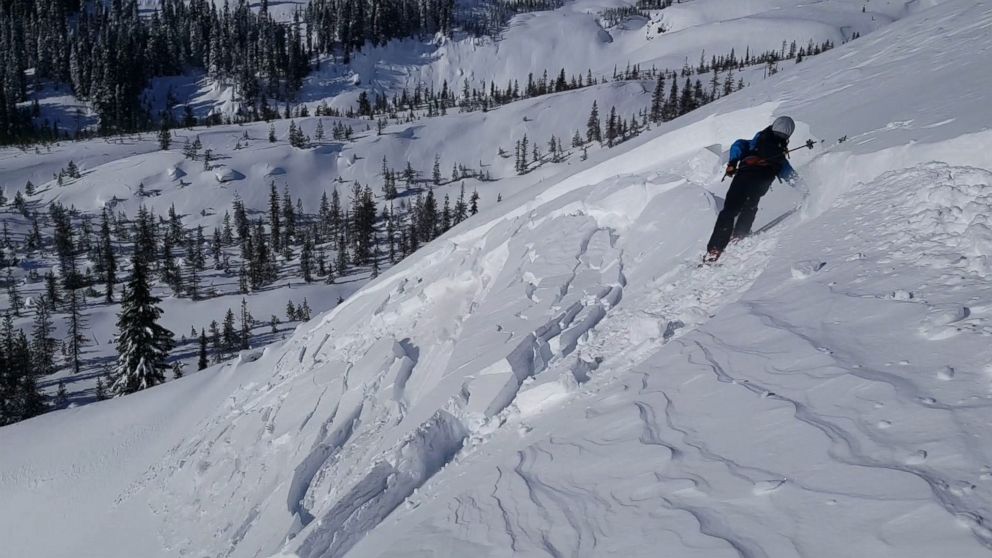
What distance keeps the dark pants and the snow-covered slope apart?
0.43 meters

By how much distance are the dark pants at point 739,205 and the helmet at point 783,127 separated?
2.39 feet

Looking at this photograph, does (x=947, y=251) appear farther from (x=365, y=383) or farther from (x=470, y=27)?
(x=470, y=27)

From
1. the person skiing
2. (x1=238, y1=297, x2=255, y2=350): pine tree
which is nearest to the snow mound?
(x1=238, y1=297, x2=255, y2=350): pine tree

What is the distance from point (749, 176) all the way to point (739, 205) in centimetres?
54

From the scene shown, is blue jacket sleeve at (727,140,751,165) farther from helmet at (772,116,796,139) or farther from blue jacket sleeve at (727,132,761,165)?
helmet at (772,116,796,139)

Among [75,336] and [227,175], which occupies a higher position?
[227,175]

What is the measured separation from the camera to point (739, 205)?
8.15 meters

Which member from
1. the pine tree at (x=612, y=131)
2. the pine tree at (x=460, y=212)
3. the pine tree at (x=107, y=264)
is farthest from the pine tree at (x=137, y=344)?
the pine tree at (x=612, y=131)

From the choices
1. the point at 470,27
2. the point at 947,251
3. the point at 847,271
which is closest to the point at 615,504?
the point at 847,271

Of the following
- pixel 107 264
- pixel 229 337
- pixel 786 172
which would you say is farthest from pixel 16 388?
pixel 786 172

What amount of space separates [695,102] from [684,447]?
107752 mm

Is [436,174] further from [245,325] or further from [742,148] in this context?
[742,148]

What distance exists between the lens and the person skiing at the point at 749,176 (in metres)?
8.09

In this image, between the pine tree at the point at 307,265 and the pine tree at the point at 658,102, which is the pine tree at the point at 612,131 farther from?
the pine tree at the point at 307,265
